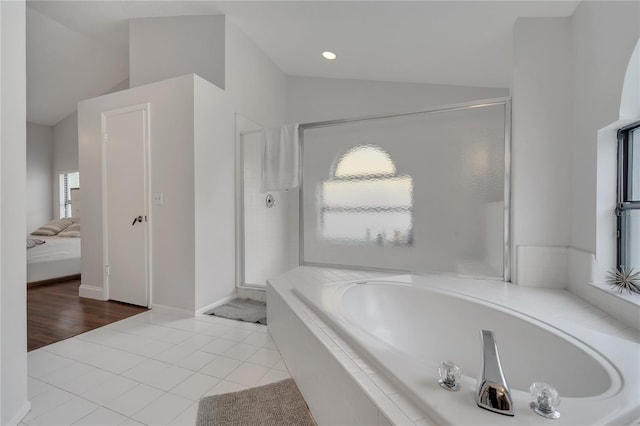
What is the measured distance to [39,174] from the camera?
18.9ft

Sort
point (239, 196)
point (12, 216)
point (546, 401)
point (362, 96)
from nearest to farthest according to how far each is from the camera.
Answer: point (546, 401)
point (12, 216)
point (239, 196)
point (362, 96)

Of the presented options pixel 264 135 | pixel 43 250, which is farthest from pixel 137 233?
pixel 43 250

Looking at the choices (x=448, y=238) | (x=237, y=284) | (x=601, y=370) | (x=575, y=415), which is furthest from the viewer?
(x=237, y=284)

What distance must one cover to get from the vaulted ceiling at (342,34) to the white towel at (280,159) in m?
0.90

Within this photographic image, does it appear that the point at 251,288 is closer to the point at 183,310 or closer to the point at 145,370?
the point at 183,310

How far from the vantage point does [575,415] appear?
71 cm

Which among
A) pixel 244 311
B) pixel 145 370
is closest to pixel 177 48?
pixel 244 311

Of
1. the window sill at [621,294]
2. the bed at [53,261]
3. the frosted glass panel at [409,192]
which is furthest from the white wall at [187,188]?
the window sill at [621,294]

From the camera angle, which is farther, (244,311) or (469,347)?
(244,311)

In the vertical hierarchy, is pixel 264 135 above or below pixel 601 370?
above

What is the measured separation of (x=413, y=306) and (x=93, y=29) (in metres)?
4.67

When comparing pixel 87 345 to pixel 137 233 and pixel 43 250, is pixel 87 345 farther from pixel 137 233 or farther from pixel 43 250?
pixel 43 250

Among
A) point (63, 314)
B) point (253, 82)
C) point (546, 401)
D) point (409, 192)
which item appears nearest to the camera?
point (546, 401)

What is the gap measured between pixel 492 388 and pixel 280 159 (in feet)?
7.74
